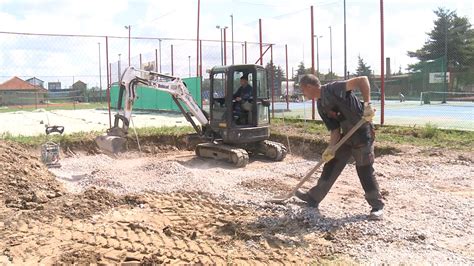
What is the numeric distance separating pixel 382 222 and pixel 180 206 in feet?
8.80

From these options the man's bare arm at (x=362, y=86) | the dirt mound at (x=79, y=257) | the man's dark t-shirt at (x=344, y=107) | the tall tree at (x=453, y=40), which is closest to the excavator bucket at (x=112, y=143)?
the dirt mound at (x=79, y=257)

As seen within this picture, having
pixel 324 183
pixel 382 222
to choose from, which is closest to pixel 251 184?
pixel 324 183

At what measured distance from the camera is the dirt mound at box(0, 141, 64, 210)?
6.66m

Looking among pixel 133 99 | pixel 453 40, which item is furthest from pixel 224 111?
pixel 453 40

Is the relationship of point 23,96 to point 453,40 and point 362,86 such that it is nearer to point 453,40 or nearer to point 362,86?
point 453,40

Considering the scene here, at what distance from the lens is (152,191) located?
7.68m

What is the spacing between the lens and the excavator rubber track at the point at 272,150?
440 inches

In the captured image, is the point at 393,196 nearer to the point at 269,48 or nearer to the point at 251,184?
the point at 251,184

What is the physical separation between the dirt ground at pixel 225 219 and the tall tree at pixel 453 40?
33.5 feet

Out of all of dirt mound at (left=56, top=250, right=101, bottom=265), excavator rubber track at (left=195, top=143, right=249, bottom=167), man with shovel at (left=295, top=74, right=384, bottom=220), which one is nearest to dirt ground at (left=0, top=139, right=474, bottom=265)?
dirt mound at (left=56, top=250, right=101, bottom=265)

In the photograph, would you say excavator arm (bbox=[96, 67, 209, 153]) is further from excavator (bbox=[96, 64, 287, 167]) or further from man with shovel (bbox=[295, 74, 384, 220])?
man with shovel (bbox=[295, 74, 384, 220])

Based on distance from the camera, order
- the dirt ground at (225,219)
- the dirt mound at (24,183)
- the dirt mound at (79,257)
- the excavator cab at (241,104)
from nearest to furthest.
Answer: the dirt mound at (79,257), the dirt ground at (225,219), the dirt mound at (24,183), the excavator cab at (241,104)

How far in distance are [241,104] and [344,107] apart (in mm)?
5378

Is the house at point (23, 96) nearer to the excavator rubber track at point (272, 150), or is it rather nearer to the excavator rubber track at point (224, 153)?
the excavator rubber track at point (224, 153)
